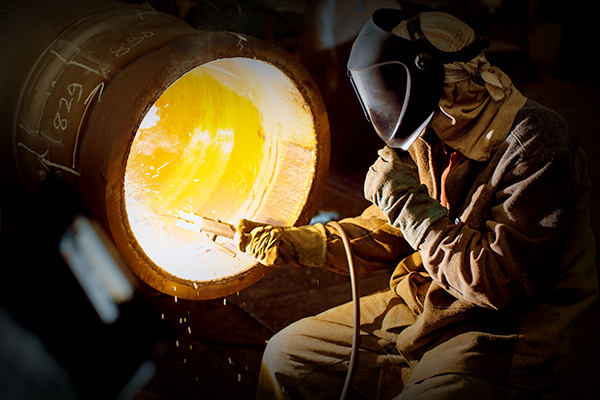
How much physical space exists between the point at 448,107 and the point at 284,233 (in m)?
0.72

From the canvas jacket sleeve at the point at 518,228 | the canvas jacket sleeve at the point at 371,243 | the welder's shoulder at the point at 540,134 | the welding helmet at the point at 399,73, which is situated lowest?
the canvas jacket sleeve at the point at 371,243

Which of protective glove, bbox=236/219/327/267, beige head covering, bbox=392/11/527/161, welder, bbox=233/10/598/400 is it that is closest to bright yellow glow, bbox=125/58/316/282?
→ protective glove, bbox=236/219/327/267

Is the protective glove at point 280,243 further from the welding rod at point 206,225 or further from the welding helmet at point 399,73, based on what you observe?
the welding helmet at point 399,73

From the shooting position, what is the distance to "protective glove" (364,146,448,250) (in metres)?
1.70

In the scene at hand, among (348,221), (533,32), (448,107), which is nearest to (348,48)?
(348,221)

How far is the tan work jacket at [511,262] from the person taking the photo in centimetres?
161

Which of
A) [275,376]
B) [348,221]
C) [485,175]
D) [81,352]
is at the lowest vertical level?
[81,352]

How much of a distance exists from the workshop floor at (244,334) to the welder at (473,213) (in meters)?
0.36

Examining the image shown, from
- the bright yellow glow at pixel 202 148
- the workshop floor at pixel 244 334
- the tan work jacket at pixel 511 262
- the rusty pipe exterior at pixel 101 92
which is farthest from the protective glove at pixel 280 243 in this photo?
the workshop floor at pixel 244 334

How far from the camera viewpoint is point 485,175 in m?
1.74

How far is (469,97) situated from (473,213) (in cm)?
37

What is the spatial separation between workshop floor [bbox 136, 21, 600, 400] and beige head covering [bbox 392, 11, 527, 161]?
92cm

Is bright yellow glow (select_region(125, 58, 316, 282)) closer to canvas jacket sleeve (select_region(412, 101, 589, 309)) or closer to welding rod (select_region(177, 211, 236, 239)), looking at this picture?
welding rod (select_region(177, 211, 236, 239))

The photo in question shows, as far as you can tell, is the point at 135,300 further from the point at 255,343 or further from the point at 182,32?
the point at 182,32
